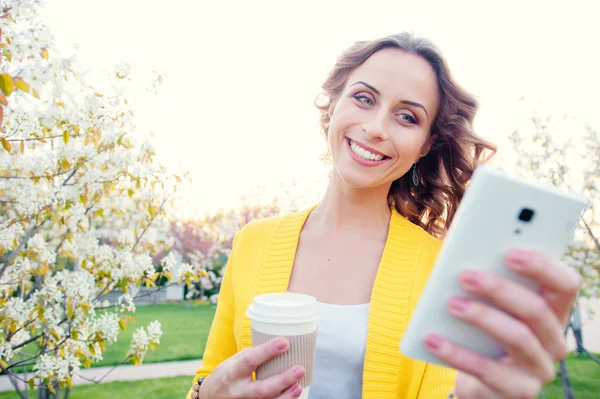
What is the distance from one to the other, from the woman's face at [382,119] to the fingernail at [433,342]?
109 cm

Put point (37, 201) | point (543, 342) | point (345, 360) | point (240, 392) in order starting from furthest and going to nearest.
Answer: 1. point (37, 201)
2. point (345, 360)
3. point (240, 392)
4. point (543, 342)

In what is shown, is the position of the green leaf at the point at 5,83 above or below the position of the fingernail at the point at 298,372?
above

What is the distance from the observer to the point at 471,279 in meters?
0.92

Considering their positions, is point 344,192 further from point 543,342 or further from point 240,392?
point 543,342

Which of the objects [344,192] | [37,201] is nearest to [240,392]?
[344,192]

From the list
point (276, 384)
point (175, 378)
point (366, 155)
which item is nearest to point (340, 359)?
point (276, 384)

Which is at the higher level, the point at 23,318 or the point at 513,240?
the point at 513,240

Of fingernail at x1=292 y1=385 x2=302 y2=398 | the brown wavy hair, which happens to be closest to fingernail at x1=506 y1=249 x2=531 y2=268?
fingernail at x1=292 y1=385 x2=302 y2=398

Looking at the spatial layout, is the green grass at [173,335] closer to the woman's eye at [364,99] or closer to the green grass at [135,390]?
the green grass at [135,390]

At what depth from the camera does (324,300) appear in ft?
6.61

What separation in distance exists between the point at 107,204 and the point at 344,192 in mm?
3232

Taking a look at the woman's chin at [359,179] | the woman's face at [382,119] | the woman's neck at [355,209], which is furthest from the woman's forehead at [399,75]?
the woman's neck at [355,209]

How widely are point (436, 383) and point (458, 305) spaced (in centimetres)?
98

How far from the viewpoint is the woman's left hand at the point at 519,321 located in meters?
0.90
